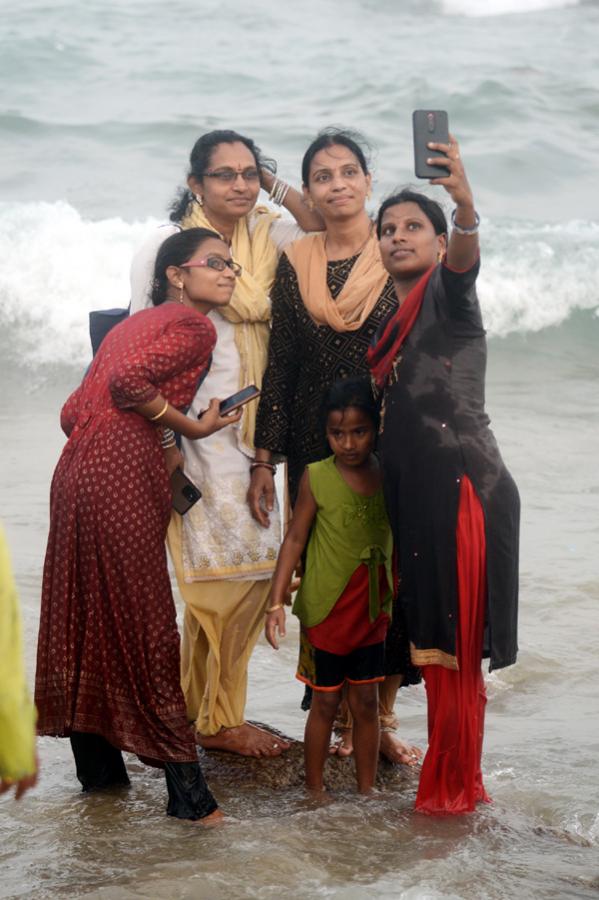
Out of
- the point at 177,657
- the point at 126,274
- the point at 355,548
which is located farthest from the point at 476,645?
the point at 126,274

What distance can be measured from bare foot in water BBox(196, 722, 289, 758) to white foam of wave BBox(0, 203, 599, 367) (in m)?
6.85

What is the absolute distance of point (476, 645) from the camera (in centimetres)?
388

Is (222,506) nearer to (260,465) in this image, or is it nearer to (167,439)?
(260,465)

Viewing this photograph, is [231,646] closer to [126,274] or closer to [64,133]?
[126,274]

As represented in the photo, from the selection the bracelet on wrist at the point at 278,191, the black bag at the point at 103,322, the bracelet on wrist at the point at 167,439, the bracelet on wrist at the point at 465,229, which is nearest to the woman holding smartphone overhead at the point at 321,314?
the bracelet on wrist at the point at 278,191

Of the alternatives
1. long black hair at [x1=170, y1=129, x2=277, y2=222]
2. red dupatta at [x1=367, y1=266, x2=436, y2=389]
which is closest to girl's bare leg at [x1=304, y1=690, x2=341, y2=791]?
red dupatta at [x1=367, y1=266, x2=436, y2=389]

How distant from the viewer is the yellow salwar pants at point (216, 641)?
437 centimetres

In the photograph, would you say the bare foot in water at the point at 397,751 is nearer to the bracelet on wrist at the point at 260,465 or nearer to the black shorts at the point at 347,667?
the black shorts at the point at 347,667

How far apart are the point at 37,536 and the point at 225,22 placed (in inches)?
466

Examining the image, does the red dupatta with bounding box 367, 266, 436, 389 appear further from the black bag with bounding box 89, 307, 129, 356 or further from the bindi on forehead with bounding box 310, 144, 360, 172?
the black bag with bounding box 89, 307, 129, 356

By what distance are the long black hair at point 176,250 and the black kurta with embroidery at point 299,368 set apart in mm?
365

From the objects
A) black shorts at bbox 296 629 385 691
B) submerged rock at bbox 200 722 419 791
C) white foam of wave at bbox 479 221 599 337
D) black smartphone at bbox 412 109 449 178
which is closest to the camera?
black smartphone at bbox 412 109 449 178

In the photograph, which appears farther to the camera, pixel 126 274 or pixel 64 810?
pixel 126 274

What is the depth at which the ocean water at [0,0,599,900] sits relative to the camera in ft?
12.1
